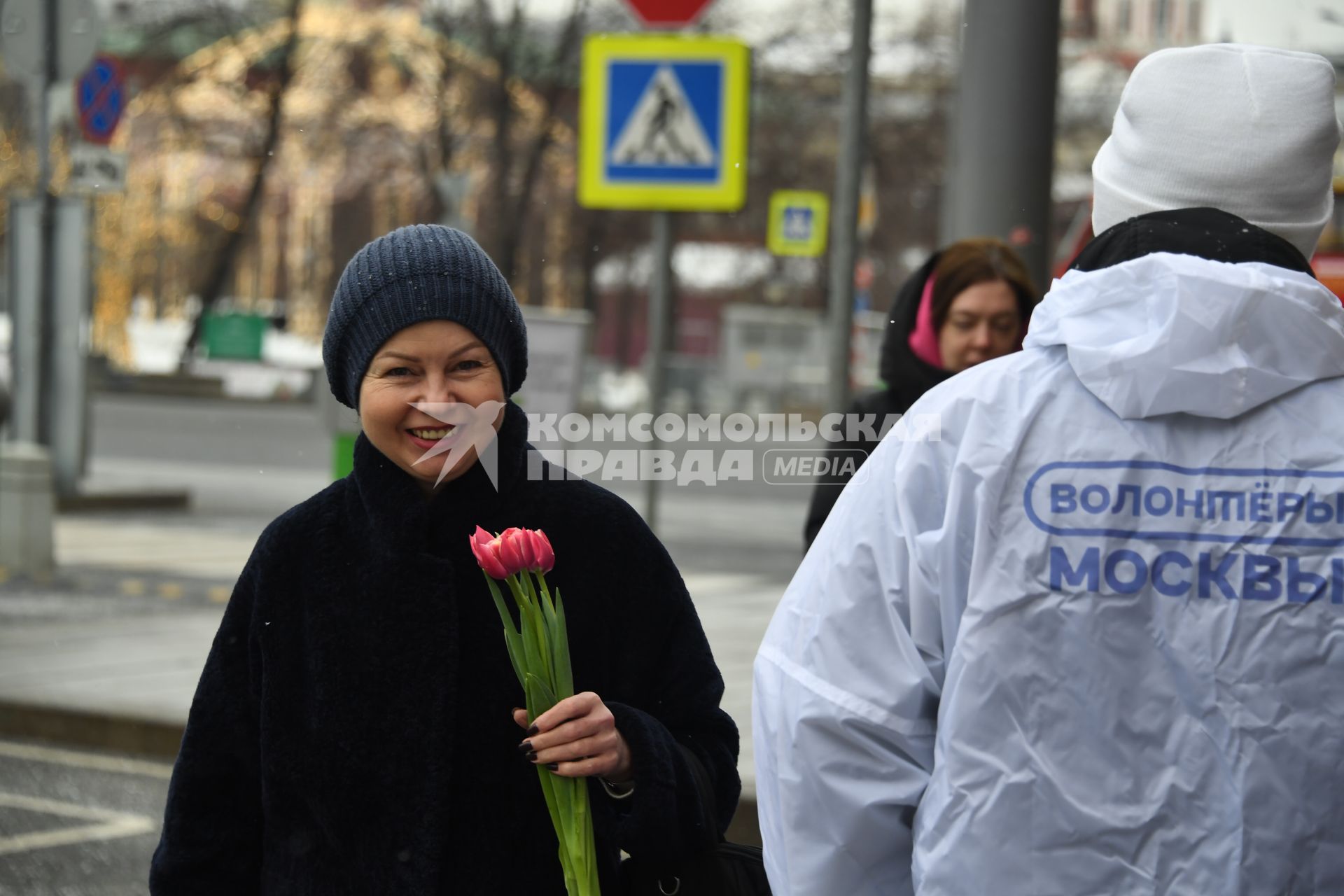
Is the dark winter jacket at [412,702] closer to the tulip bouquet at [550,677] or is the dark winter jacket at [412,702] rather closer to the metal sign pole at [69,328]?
the tulip bouquet at [550,677]

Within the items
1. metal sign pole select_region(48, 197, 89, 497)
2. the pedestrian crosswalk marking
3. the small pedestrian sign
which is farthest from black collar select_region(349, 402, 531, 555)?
the small pedestrian sign

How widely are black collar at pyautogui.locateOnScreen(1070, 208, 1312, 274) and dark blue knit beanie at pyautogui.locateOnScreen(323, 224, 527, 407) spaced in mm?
806

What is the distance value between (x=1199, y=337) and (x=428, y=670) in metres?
1.02

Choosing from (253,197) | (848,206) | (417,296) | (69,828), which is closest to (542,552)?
(417,296)

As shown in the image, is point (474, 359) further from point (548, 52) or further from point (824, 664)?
point (548, 52)

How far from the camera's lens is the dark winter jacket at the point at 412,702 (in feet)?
7.28

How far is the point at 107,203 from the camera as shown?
1121 inches

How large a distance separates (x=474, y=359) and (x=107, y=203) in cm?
2773

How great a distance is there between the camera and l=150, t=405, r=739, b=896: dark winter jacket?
87.4 inches

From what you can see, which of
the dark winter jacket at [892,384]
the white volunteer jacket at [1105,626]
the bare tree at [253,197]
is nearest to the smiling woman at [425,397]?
the white volunteer jacket at [1105,626]

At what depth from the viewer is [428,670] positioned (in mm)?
2230

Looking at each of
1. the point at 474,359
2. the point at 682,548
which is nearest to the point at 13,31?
the point at 682,548

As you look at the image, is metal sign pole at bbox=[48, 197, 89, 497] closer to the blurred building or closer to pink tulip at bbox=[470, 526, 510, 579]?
pink tulip at bbox=[470, 526, 510, 579]

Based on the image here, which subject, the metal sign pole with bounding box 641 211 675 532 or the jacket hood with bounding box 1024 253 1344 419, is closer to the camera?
the jacket hood with bounding box 1024 253 1344 419
